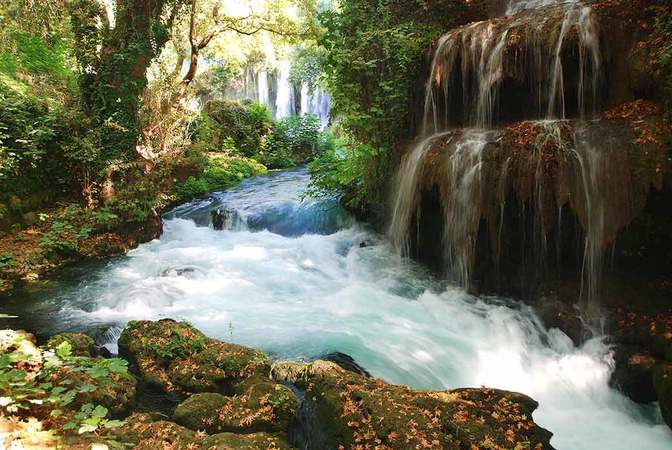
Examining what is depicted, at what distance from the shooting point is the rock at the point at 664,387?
3766 millimetres

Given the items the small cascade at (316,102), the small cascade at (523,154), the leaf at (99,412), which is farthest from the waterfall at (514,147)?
the small cascade at (316,102)

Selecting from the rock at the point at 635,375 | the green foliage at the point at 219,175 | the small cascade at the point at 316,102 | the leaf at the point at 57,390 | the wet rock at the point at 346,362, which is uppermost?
the small cascade at the point at 316,102

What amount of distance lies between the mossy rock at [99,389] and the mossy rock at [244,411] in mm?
558

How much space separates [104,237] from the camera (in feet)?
26.9

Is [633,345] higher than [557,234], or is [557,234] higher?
[557,234]

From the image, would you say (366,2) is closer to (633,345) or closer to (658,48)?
(658,48)

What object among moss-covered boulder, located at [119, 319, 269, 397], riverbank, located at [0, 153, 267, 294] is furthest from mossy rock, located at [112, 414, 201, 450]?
riverbank, located at [0, 153, 267, 294]

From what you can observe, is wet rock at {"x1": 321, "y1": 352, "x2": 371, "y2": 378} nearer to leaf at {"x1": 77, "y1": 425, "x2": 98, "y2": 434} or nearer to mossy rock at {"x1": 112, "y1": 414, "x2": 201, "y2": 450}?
mossy rock at {"x1": 112, "y1": 414, "x2": 201, "y2": 450}

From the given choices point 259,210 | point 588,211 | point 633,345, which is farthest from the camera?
point 259,210

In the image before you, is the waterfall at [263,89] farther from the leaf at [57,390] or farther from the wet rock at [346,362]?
the leaf at [57,390]

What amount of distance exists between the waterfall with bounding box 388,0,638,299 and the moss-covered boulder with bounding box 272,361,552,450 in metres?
2.92

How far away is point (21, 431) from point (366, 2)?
8791mm

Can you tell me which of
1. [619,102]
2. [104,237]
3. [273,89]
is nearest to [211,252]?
[104,237]

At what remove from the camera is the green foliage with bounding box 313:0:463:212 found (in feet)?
25.6
